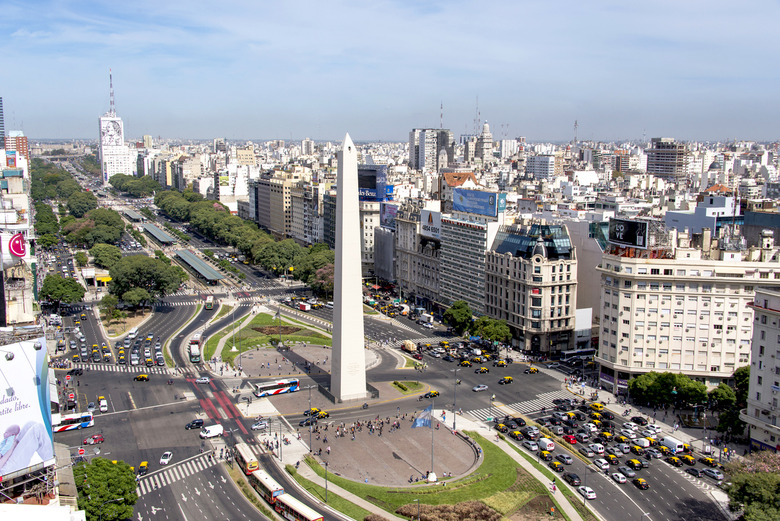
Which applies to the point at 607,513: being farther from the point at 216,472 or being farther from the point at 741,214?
the point at 741,214

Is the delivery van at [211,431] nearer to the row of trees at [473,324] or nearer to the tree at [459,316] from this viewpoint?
the row of trees at [473,324]

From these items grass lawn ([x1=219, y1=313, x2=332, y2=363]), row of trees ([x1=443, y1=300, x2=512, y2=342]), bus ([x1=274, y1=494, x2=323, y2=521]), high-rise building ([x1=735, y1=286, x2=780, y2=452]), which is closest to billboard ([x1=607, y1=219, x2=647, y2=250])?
high-rise building ([x1=735, y1=286, x2=780, y2=452])

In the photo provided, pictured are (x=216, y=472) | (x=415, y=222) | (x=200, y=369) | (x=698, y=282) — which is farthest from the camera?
(x=415, y=222)

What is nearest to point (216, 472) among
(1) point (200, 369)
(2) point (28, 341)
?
(2) point (28, 341)

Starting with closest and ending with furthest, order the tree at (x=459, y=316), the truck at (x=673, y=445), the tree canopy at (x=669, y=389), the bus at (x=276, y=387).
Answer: the truck at (x=673, y=445)
the tree canopy at (x=669, y=389)
the bus at (x=276, y=387)
the tree at (x=459, y=316)

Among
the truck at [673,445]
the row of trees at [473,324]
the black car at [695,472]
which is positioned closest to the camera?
the black car at [695,472]

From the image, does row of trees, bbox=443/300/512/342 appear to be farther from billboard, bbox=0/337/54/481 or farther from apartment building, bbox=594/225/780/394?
billboard, bbox=0/337/54/481

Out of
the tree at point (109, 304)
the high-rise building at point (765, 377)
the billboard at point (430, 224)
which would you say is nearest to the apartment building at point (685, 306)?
the high-rise building at point (765, 377)
